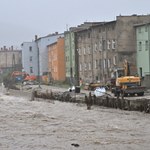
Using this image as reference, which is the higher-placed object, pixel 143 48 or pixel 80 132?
pixel 143 48

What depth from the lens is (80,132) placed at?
3206 cm

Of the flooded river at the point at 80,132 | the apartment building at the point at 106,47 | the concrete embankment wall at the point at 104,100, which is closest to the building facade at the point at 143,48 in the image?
the apartment building at the point at 106,47

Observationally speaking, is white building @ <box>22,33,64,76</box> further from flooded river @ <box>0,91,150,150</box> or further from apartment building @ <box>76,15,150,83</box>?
flooded river @ <box>0,91,150,150</box>

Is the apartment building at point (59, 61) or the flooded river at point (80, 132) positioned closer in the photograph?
the flooded river at point (80, 132)

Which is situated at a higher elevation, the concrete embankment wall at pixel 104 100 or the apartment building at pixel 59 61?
the apartment building at pixel 59 61

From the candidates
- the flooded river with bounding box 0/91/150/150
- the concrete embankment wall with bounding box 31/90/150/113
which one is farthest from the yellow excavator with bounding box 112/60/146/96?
the flooded river with bounding box 0/91/150/150

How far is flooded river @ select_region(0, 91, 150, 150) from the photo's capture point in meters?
26.1

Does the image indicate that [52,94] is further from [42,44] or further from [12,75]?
[42,44]

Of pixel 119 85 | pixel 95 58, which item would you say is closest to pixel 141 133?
pixel 119 85

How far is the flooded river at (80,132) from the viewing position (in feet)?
85.8

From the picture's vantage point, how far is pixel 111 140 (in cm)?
2792

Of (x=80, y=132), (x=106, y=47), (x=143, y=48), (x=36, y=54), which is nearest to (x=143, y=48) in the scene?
(x=143, y=48)

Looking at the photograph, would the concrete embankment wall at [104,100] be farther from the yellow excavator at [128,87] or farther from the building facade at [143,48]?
the building facade at [143,48]

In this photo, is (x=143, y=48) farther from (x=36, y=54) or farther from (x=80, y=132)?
(x=36, y=54)
